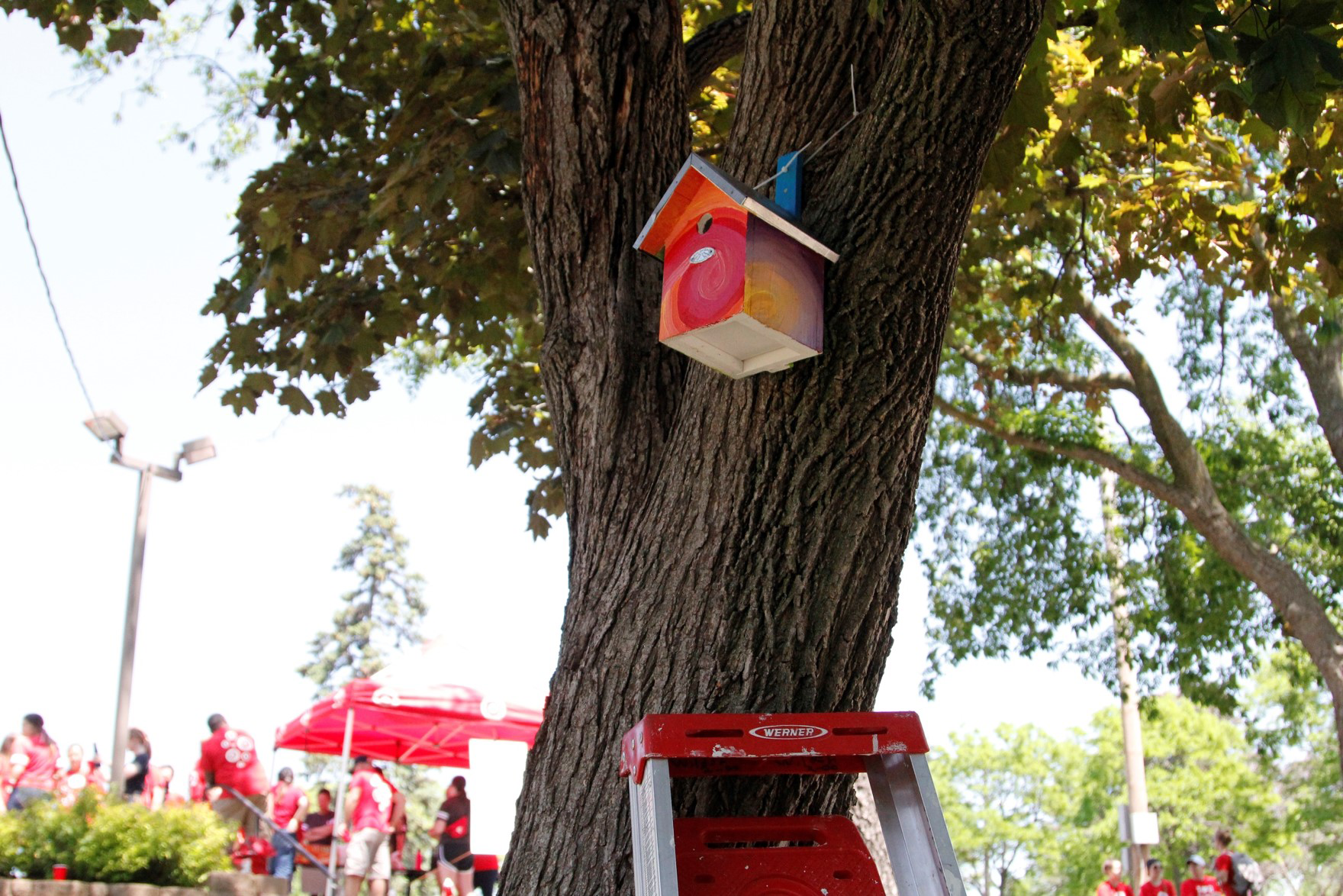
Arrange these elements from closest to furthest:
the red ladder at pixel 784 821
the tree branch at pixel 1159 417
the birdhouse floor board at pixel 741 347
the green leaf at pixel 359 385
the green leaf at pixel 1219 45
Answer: the red ladder at pixel 784 821
the birdhouse floor board at pixel 741 347
the green leaf at pixel 1219 45
the green leaf at pixel 359 385
the tree branch at pixel 1159 417

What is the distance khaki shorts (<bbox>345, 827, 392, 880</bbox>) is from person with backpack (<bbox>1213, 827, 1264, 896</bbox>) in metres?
7.31

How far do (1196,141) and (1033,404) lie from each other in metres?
4.02

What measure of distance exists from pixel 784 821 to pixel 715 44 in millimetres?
3120

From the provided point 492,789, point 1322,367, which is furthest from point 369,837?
point 1322,367

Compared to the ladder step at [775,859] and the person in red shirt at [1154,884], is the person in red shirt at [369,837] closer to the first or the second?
the ladder step at [775,859]

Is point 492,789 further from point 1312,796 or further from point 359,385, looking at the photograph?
point 1312,796

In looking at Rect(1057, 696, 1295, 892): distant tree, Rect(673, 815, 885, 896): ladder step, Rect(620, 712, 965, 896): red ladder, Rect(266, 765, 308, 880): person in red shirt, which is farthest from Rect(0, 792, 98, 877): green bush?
Rect(1057, 696, 1295, 892): distant tree

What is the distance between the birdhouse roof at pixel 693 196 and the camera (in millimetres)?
2670

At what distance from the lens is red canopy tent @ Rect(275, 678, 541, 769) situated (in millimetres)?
9164

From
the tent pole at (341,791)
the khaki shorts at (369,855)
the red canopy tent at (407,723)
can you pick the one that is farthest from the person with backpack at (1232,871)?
the tent pole at (341,791)

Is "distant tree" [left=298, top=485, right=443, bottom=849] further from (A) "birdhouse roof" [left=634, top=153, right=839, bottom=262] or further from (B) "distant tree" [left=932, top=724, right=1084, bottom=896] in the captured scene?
(A) "birdhouse roof" [left=634, top=153, right=839, bottom=262]

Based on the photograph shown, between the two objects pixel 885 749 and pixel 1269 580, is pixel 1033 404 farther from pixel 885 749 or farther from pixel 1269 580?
pixel 885 749

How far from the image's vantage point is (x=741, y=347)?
2.77 metres

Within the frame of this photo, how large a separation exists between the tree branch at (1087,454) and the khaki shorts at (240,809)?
6.70 meters
